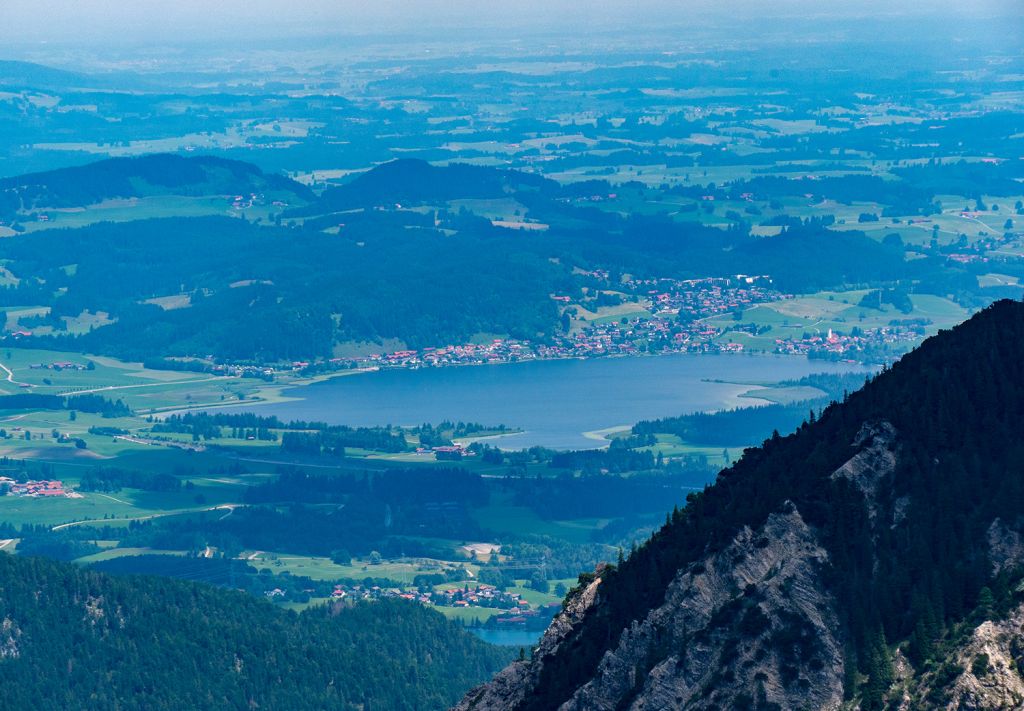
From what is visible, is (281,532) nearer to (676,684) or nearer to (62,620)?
(62,620)

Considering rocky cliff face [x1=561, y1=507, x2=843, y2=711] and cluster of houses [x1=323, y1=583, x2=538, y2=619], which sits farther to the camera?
cluster of houses [x1=323, y1=583, x2=538, y2=619]

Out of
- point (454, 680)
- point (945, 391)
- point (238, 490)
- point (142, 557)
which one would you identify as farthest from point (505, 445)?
point (945, 391)

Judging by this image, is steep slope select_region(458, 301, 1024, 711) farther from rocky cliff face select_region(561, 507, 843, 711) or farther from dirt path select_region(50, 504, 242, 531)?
dirt path select_region(50, 504, 242, 531)

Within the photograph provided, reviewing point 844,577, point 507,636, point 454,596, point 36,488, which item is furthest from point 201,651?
point 36,488

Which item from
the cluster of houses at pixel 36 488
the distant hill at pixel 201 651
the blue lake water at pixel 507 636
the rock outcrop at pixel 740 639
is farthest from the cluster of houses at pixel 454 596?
the rock outcrop at pixel 740 639

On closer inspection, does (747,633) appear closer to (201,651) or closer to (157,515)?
(201,651)

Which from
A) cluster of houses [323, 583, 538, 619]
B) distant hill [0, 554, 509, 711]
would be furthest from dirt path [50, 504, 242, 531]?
distant hill [0, 554, 509, 711]
